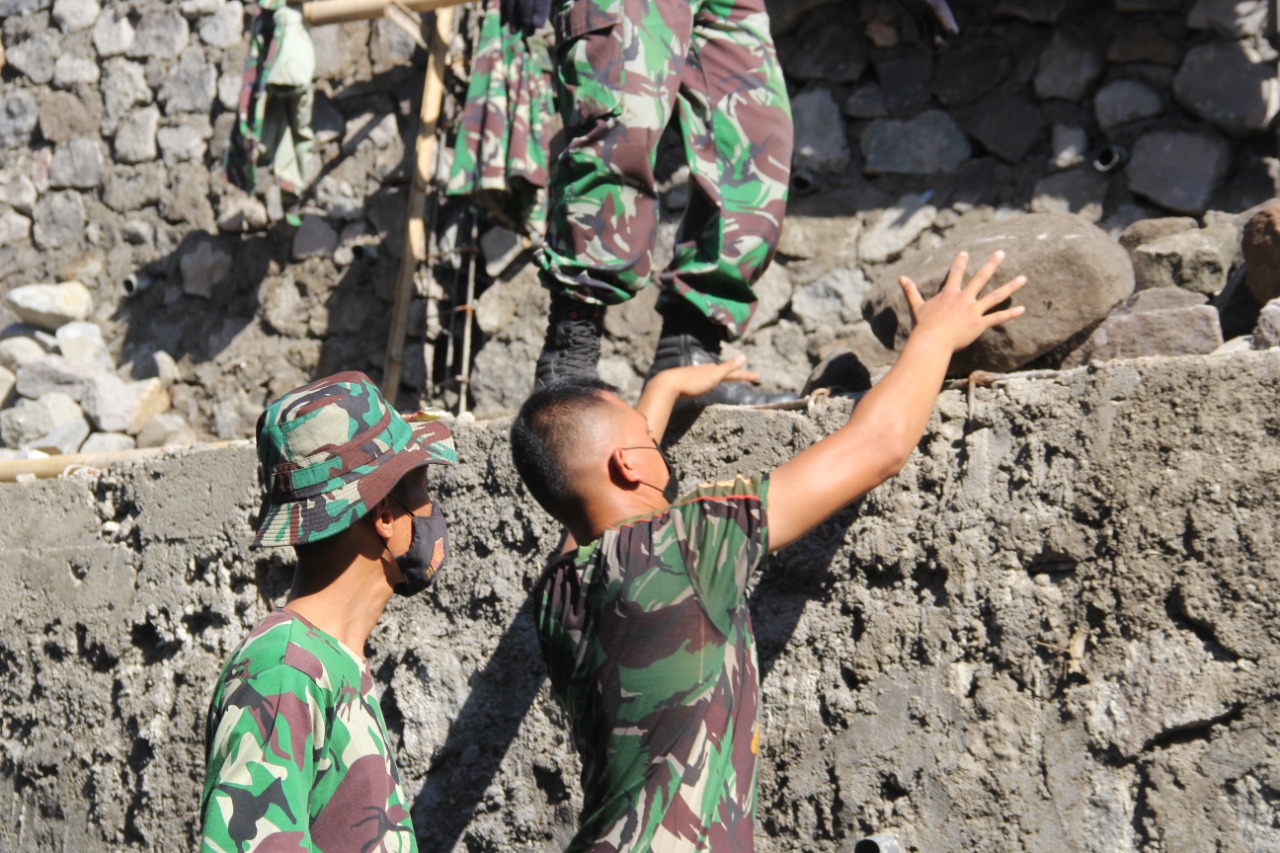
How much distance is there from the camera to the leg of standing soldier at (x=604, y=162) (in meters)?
2.44

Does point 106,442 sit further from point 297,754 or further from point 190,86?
point 297,754

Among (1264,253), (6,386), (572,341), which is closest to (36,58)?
(6,386)

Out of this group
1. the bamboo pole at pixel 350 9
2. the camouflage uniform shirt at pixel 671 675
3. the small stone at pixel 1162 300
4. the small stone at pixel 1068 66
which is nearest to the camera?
the camouflage uniform shirt at pixel 671 675

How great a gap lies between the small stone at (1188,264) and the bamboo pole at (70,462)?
2.26 m

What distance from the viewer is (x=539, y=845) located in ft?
7.89

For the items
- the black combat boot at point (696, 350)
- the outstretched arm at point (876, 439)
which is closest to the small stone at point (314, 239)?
the black combat boot at point (696, 350)

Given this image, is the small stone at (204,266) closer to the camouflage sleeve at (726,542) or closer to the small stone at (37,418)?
the small stone at (37,418)

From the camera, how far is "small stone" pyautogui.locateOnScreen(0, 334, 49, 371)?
6.11 meters

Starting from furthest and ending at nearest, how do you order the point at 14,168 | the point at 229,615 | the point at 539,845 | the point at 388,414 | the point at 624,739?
the point at 14,168 < the point at 229,615 < the point at 539,845 < the point at 388,414 < the point at 624,739

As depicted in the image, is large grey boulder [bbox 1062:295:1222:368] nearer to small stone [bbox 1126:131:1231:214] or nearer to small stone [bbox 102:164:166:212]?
small stone [bbox 1126:131:1231:214]

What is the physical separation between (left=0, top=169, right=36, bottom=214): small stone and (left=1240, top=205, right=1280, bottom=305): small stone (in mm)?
5886

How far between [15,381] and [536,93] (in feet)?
9.50

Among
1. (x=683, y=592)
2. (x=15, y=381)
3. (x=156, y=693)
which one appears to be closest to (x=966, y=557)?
(x=683, y=592)

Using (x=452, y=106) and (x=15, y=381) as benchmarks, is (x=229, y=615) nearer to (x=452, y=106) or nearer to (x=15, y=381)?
(x=452, y=106)
